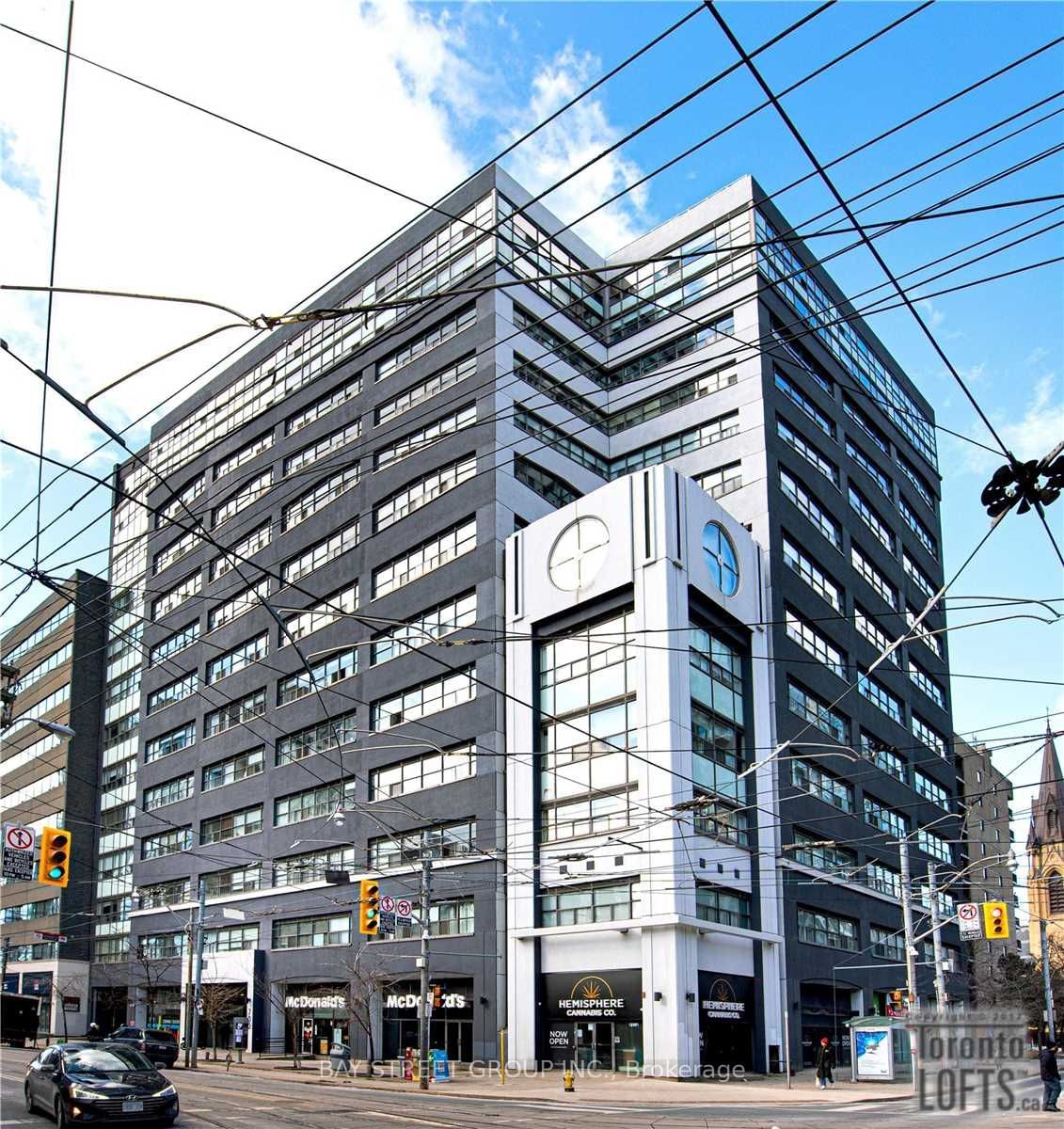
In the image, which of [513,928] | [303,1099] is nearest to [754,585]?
[513,928]

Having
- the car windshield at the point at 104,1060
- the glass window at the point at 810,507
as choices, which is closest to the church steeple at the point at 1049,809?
the glass window at the point at 810,507

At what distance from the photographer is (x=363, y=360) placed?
62.2 metres

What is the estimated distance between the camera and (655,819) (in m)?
41.6

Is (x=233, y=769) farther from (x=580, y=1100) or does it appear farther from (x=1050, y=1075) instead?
(x=1050, y=1075)

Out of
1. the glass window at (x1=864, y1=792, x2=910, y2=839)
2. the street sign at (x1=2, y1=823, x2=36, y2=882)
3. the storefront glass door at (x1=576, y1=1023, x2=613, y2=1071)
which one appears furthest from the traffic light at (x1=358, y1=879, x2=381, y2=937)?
the glass window at (x1=864, y1=792, x2=910, y2=839)

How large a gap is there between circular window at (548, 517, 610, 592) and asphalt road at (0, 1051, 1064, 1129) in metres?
20.9

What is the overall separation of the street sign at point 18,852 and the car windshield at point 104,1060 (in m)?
14.0

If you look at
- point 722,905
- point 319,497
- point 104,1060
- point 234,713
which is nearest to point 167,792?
point 234,713

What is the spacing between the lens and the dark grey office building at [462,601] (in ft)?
164

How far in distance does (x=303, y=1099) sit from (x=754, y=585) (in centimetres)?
3038

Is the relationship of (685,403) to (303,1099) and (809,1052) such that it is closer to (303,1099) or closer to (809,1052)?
(809,1052)

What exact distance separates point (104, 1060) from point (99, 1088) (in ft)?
4.80

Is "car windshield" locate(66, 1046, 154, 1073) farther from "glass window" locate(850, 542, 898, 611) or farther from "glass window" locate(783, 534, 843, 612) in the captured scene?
"glass window" locate(850, 542, 898, 611)

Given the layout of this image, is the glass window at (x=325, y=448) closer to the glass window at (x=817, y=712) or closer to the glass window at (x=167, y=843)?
the glass window at (x=167, y=843)
